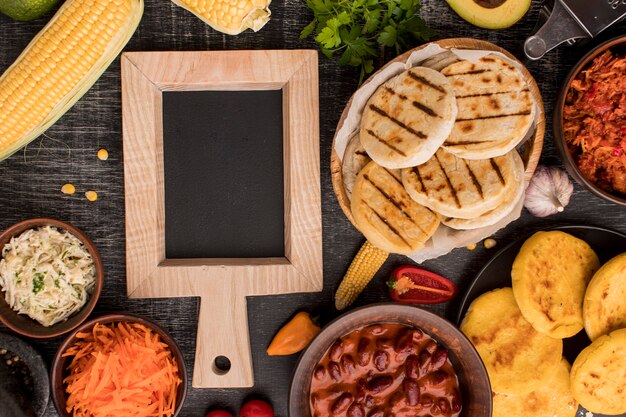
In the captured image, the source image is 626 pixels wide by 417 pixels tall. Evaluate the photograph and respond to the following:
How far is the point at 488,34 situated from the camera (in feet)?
8.34

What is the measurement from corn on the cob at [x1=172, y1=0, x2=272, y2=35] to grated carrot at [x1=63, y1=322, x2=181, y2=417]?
1.32 m

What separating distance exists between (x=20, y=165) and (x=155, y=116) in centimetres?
70

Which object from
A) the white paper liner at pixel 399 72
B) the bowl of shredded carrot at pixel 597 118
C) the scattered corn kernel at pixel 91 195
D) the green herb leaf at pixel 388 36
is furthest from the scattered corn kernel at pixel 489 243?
the scattered corn kernel at pixel 91 195

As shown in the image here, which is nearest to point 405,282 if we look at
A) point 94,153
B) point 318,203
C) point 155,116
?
point 318,203

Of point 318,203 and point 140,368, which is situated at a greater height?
point 318,203

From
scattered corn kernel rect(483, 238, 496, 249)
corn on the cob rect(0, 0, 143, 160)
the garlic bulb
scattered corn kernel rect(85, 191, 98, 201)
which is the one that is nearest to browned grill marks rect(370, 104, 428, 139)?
the garlic bulb

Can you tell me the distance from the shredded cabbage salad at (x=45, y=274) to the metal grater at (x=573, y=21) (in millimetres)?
2070

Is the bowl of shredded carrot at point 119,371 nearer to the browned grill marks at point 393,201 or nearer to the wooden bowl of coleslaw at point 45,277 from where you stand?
the wooden bowl of coleslaw at point 45,277

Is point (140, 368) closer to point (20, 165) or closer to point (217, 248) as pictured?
point (217, 248)

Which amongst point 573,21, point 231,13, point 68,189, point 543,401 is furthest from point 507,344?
point 68,189

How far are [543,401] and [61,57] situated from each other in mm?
2585

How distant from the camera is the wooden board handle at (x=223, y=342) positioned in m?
2.55

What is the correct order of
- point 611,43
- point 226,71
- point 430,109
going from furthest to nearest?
point 226,71 → point 611,43 → point 430,109

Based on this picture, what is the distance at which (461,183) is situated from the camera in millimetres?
2082
